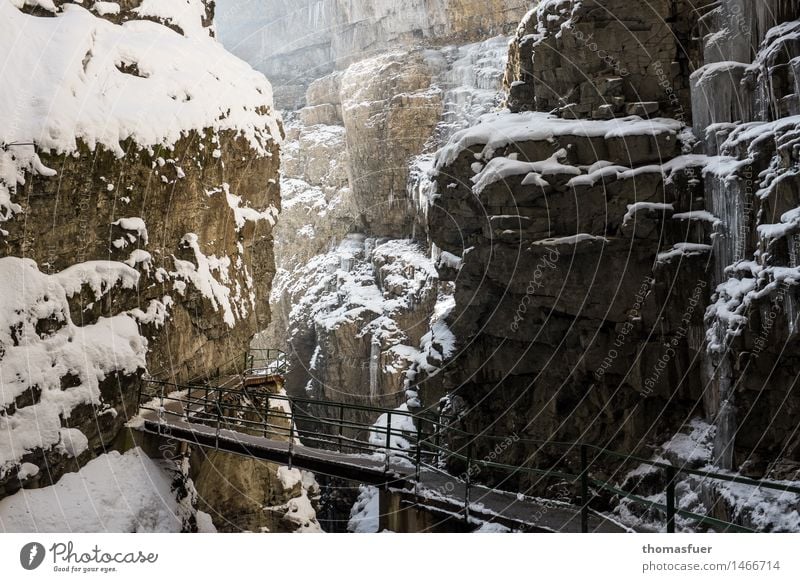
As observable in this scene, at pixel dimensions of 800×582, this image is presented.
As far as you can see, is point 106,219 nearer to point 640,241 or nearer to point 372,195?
point 640,241

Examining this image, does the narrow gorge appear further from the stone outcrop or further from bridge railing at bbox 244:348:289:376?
bridge railing at bbox 244:348:289:376

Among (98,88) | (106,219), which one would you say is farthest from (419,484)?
(98,88)

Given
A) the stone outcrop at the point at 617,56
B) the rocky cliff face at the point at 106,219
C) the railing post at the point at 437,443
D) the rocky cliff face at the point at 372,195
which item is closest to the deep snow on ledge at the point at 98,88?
the rocky cliff face at the point at 106,219

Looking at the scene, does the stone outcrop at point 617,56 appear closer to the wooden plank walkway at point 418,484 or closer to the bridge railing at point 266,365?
the wooden plank walkway at point 418,484

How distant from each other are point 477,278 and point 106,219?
6944 mm

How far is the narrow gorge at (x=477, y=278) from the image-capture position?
8188 millimetres

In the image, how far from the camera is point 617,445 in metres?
10.6

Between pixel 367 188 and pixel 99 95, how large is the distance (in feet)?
101

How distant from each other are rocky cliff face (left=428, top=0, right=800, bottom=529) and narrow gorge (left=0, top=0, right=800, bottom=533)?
0.04 meters

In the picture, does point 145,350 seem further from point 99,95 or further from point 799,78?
point 799,78

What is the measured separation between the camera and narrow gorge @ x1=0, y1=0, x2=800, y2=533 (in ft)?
26.9

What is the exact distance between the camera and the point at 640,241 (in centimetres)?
1045

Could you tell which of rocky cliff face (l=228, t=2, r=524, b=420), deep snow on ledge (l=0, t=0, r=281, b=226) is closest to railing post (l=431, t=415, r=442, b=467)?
deep snow on ledge (l=0, t=0, r=281, b=226)
